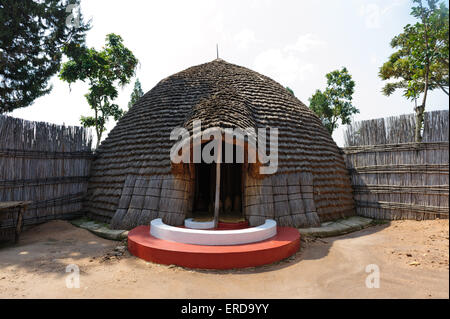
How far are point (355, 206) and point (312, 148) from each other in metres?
2.61

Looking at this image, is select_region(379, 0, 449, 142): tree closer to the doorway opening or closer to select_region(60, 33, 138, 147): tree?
the doorway opening

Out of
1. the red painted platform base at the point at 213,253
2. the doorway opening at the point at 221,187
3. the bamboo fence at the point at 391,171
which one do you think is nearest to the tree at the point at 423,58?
the bamboo fence at the point at 391,171

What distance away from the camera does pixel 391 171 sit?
7.25 metres

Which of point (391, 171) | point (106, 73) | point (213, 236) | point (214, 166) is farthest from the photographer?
point (106, 73)

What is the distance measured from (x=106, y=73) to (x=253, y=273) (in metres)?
14.4

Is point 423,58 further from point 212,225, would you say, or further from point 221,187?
point 221,187

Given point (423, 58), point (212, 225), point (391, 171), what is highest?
point (423, 58)

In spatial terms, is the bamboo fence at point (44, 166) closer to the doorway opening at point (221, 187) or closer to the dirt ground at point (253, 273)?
the dirt ground at point (253, 273)

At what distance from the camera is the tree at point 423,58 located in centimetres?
222

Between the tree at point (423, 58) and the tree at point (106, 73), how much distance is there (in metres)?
13.9

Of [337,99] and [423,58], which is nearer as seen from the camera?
[423,58]

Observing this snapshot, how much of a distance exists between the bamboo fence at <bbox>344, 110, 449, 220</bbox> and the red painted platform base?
4033 mm

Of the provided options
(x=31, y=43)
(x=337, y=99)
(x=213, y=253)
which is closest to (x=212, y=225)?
(x=213, y=253)
